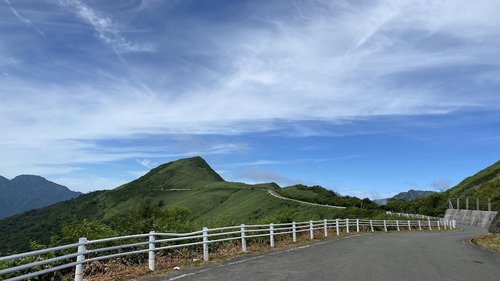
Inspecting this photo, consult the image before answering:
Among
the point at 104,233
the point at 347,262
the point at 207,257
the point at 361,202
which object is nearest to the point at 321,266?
the point at 347,262

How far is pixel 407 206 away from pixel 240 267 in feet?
399

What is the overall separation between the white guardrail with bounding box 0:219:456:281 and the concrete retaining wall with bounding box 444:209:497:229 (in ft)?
64.7

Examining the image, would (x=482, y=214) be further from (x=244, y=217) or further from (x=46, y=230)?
(x=46, y=230)

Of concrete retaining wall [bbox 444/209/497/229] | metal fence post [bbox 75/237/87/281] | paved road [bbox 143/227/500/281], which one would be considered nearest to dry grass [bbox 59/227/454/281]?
paved road [bbox 143/227/500/281]

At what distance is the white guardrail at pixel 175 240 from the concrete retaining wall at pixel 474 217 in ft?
64.7

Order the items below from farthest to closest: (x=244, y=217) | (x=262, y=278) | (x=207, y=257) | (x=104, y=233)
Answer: (x=244, y=217), (x=104, y=233), (x=207, y=257), (x=262, y=278)

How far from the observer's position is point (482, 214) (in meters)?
80.2

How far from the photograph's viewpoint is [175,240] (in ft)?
48.3

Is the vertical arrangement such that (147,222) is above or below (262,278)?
above

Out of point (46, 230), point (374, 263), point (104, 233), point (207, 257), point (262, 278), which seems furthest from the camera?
point (46, 230)

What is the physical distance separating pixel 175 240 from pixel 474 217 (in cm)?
8245

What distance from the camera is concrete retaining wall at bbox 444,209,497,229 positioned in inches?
2980

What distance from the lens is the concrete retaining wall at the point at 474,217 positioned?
248 ft

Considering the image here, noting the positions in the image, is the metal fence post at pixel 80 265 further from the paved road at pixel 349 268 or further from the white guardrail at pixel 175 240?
the paved road at pixel 349 268
